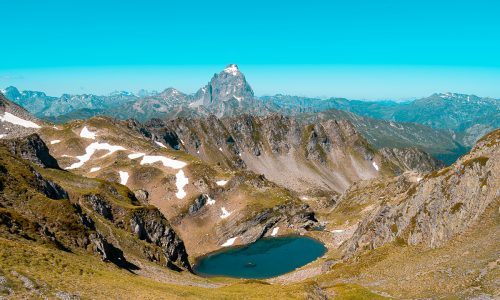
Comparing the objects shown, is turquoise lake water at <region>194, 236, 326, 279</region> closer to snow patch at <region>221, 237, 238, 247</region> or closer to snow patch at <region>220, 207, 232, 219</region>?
snow patch at <region>221, 237, 238, 247</region>

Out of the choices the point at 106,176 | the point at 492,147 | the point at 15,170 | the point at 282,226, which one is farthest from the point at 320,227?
the point at 15,170

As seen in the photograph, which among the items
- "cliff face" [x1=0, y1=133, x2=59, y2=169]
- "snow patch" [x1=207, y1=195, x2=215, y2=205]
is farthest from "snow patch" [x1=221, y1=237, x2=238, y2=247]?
"cliff face" [x1=0, y1=133, x2=59, y2=169]

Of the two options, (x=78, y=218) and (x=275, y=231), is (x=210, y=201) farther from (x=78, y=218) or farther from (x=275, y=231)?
(x=78, y=218)

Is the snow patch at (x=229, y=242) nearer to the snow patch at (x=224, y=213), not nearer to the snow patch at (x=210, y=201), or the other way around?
the snow patch at (x=224, y=213)

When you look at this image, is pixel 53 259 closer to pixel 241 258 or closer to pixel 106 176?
pixel 241 258

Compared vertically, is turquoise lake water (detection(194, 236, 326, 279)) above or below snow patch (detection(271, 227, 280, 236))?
below

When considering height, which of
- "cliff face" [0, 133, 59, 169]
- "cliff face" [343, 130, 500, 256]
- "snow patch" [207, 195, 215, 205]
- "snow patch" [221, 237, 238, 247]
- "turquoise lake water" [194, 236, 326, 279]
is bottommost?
"turquoise lake water" [194, 236, 326, 279]

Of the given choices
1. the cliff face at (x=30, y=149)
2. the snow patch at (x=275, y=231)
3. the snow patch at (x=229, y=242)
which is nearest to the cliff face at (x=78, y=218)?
the cliff face at (x=30, y=149)
